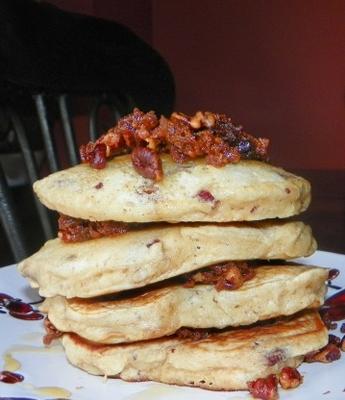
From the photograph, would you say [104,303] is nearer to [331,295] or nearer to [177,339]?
[177,339]

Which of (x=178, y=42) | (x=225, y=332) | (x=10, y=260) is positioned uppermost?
(x=225, y=332)

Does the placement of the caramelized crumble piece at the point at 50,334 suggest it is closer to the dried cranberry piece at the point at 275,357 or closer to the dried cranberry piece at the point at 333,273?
the dried cranberry piece at the point at 275,357

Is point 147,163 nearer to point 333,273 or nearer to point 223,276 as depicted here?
point 223,276

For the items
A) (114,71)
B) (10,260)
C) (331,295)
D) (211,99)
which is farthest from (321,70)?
(331,295)

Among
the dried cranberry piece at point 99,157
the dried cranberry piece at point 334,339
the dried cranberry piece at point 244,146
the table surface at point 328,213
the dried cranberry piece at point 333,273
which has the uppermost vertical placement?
the dried cranberry piece at point 99,157

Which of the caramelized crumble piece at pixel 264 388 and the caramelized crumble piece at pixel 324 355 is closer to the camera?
the caramelized crumble piece at pixel 264 388

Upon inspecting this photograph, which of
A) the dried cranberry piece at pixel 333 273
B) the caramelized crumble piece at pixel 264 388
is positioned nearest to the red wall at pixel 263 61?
the dried cranberry piece at pixel 333 273
